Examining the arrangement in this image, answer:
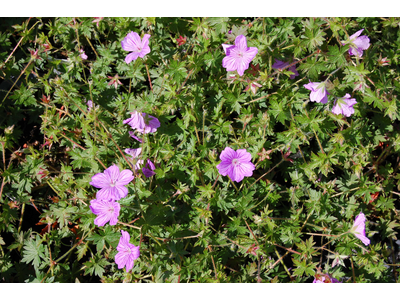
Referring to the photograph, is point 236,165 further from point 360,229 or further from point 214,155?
point 360,229

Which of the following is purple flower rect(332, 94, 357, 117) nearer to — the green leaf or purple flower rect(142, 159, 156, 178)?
purple flower rect(142, 159, 156, 178)

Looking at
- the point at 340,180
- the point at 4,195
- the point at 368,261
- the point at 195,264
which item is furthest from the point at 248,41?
the point at 4,195

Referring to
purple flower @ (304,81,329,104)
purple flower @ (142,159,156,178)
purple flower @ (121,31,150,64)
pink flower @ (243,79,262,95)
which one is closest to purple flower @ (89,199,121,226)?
purple flower @ (142,159,156,178)

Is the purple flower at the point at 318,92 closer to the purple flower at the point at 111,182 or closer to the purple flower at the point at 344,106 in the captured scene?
the purple flower at the point at 344,106

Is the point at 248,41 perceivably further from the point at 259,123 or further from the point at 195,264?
the point at 195,264

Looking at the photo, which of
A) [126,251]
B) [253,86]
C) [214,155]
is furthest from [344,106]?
[126,251]

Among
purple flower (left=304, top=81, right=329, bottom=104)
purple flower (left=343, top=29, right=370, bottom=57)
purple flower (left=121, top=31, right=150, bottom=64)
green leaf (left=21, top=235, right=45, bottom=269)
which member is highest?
purple flower (left=121, top=31, right=150, bottom=64)

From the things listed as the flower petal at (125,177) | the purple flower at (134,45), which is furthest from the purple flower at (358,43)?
the flower petal at (125,177)
